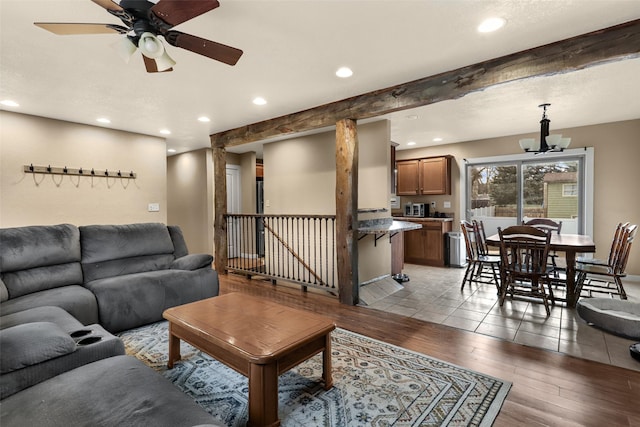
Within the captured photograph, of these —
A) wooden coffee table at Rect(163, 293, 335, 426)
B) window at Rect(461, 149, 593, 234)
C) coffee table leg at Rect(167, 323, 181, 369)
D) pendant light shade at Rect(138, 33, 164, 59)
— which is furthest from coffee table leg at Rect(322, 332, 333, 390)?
window at Rect(461, 149, 593, 234)

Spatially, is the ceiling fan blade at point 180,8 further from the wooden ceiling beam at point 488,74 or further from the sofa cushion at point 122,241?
the sofa cushion at point 122,241

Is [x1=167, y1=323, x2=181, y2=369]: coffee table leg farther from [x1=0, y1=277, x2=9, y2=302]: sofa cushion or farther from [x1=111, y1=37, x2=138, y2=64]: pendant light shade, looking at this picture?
[x1=111, y1=37, x2=138, y2=64]: pendant light shade

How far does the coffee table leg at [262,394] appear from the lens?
162cm

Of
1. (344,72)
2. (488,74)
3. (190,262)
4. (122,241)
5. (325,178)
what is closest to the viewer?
(488,74)

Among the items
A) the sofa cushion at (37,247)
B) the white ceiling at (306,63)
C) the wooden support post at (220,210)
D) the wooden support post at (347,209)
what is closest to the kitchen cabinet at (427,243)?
the white ceiling at (306,63)

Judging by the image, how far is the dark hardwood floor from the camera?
177 cm

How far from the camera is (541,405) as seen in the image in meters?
1.86

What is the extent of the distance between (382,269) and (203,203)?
4378 millimetres

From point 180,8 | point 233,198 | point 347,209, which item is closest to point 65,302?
point 180,8

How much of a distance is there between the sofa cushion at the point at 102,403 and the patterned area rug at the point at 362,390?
60cm

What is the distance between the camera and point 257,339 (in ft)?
5.83

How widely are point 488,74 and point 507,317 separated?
2504 millimetres

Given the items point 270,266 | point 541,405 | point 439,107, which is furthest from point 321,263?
point 541,405

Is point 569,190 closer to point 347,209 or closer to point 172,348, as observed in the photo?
point 347,209
